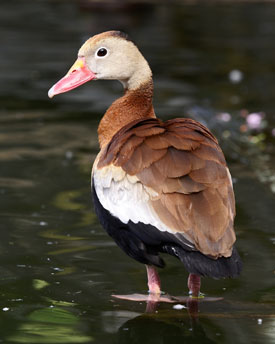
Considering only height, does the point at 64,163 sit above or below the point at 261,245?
above

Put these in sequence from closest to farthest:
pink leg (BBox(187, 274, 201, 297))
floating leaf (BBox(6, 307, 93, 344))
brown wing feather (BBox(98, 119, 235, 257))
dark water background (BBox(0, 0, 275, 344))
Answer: floating leaf (BBox(6, 307, 93, 344))
brown wing feather (BBox(98, 119, 235, 257))
dark water background (BBox(0, 0, 275, 344))
pink leg (BBox(187, 274, 201, 297))

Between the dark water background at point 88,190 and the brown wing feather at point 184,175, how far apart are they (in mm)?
552

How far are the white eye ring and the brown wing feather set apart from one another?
808 millimetres

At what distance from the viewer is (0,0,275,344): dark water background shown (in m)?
4.80

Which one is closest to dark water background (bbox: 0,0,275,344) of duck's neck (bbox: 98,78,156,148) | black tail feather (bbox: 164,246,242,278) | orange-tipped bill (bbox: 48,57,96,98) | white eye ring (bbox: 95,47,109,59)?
black tail feather (bbox: 164,246,242,278)

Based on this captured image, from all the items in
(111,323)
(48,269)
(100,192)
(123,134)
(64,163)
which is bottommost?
(111,323)

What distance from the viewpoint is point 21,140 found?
9.30m

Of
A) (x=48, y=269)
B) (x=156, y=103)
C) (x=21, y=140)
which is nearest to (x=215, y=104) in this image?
(x=156, y=103)

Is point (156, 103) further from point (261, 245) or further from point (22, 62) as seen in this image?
point (261, 245)

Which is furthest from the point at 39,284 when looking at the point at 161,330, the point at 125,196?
the point at 161,330

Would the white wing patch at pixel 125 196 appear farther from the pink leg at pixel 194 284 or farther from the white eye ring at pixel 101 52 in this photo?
the white eye ring at pixel 101 52

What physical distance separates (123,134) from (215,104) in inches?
239

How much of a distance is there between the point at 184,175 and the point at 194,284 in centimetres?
75

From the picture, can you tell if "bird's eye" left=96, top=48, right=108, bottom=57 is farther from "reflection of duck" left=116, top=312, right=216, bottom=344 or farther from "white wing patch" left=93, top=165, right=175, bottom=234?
"reflection of duck" left=116, top=312, right=216, bottom=344
